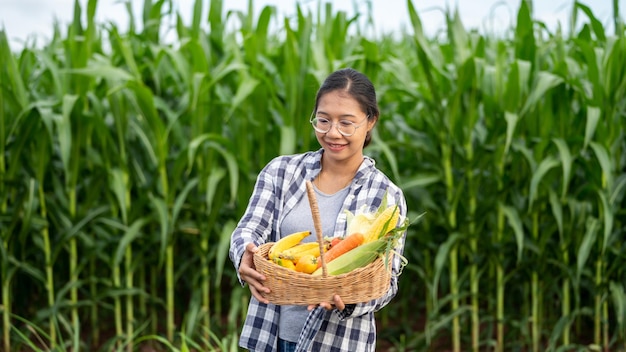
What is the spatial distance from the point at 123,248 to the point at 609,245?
2.44 meters

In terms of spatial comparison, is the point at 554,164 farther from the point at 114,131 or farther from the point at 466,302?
the point at 114,131

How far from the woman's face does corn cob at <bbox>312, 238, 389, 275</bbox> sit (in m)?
0.29

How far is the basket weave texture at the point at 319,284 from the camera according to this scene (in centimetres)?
167

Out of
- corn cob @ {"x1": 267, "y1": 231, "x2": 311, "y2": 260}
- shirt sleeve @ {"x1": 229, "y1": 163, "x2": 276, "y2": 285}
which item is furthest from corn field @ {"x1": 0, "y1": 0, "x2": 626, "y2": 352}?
corn cob @ {"x1": 267, "y1": 231, "x2": 311, "y2": 260}

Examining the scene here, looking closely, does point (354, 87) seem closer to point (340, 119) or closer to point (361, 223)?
point (340, 119)

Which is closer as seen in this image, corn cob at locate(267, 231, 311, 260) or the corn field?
corn cob at locate(267, 231, 311, 260)

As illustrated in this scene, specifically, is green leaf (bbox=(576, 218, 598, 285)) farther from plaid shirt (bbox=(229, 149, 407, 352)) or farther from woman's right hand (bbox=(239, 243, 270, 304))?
woman's right hand (bbox=(239, 243, 270, 304))

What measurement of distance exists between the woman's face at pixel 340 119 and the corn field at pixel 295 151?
68.0 inches

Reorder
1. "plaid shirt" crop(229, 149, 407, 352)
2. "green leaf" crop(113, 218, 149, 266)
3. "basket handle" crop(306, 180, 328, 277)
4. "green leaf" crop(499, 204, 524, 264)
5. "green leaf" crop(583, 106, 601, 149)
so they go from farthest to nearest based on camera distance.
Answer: "green leaf" crop(113, 218, 149, 266), "green leaf" crop(499, 204, 524, 264), "green leaf" crop(583, 106, 601, 149), "plaid shirt" crop(229, 149, 407, 352), "basket handle" crop(306, 180, 328, 277)

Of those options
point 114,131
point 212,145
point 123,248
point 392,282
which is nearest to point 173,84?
point 114,131

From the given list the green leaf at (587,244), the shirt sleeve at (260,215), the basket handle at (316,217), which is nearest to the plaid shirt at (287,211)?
the shirt sleeve at (260,215)

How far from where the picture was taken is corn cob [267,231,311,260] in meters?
1.76

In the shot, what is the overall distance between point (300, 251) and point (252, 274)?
0.12 m

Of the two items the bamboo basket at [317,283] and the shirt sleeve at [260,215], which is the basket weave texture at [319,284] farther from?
the shirt sleeve at [260,215]
